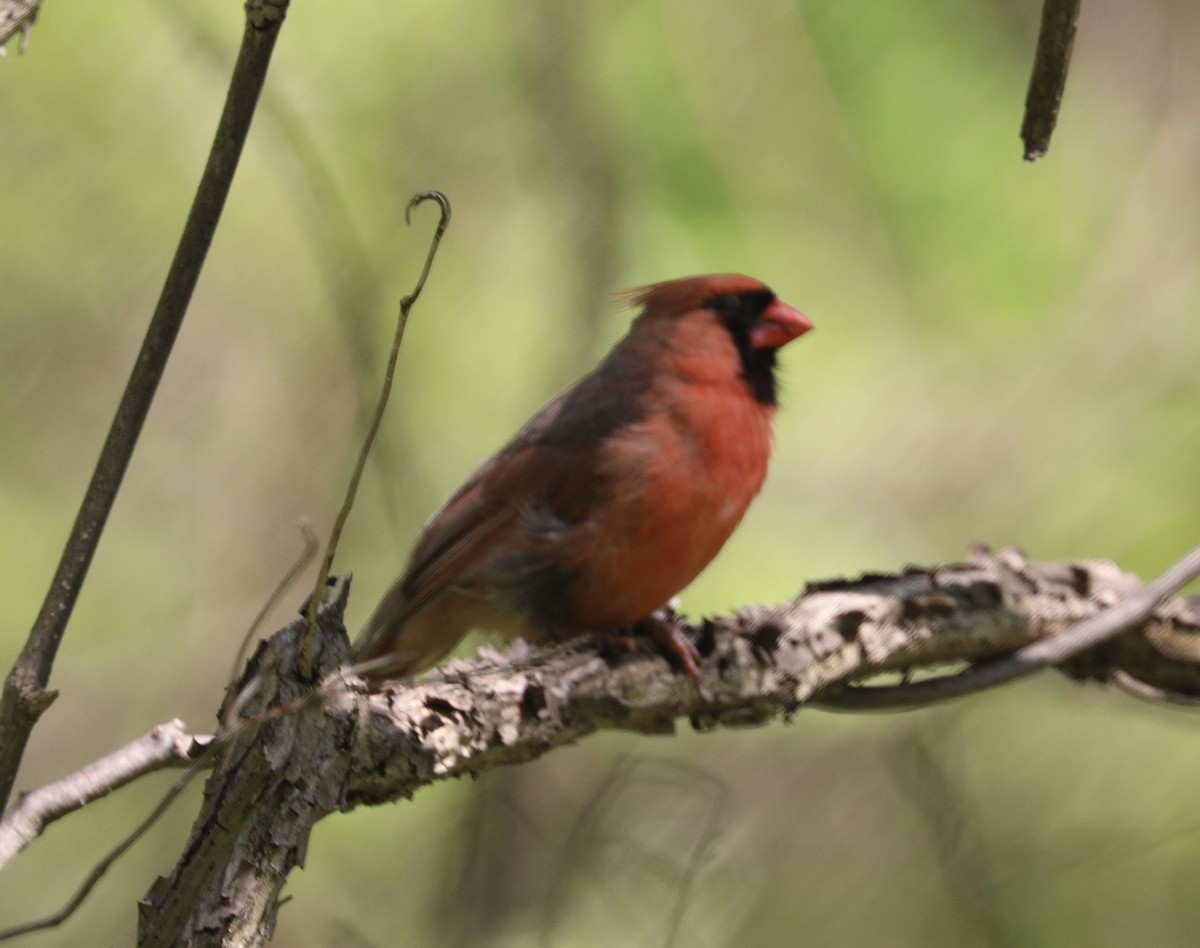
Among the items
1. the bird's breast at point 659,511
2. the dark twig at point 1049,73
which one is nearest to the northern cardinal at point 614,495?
the bird's breast at point 659,511

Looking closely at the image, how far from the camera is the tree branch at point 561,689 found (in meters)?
1.16

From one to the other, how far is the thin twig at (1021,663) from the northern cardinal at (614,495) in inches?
12.6

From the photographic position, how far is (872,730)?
3230mm

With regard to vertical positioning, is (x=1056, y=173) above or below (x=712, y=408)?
above

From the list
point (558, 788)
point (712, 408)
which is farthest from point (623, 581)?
point (558, 788)

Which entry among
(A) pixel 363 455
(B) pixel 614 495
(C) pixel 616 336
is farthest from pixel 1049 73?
(C) pixel 616 336

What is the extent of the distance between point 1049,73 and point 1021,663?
3.01 feet

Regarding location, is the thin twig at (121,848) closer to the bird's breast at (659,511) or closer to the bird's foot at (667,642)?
the bird's foot at (667,642)

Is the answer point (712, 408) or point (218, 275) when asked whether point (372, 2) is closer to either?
point (218, 275)

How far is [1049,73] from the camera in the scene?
138cm

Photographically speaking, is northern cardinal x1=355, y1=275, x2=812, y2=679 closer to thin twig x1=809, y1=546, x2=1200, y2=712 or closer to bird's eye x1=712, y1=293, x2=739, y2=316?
bird's eye x1=712, y1=293, x2=739, y2=316

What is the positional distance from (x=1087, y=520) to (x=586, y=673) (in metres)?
2.00

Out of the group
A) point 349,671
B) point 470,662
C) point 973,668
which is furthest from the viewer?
point 973,668

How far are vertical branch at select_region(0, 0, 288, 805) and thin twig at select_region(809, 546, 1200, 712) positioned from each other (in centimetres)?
105
